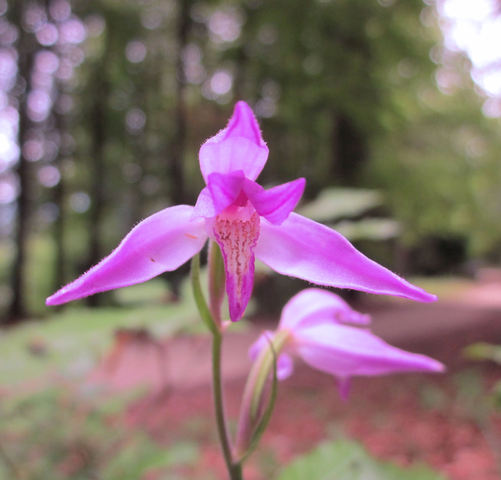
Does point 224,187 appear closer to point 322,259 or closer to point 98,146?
point 322,259

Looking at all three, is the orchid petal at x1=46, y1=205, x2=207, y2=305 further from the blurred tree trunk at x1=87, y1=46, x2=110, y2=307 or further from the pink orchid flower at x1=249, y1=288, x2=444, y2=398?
the blurred tree trunk at x1=87, y1=46, x2=110, y2=307

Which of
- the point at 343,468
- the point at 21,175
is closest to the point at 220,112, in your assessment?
the point at 21,175

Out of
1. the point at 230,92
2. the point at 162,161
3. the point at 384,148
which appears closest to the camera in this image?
the point at 384,148

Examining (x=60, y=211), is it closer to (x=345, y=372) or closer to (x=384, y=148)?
(x=384, y=148)

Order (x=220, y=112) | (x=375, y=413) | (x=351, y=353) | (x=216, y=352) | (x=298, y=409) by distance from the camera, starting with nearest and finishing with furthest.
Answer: (x=216, y=352) < (x=351, y=353) < (x=375, y=413) < (x=298, y=409) < (x=220, y=112)

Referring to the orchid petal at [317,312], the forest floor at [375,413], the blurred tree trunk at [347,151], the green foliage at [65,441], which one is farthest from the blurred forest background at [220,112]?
the orchid petal at [317,312]

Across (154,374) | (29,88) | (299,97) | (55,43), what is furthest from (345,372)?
(55,43)

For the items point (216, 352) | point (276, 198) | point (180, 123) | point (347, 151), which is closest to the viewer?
point (276, 198)

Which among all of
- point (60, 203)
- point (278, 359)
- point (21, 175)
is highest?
point (278, 359)
